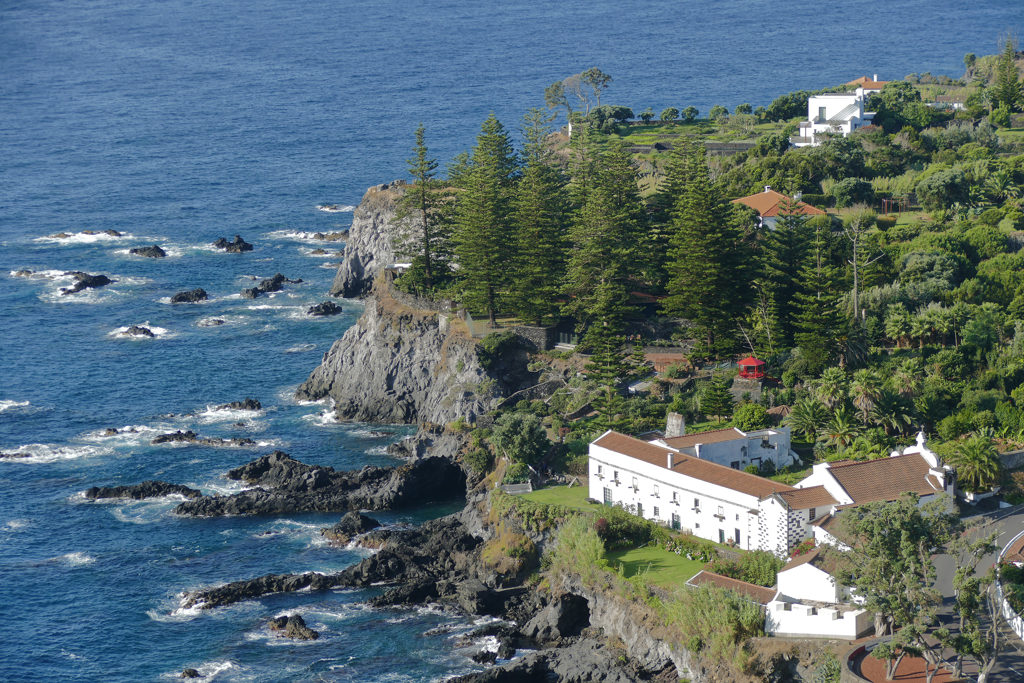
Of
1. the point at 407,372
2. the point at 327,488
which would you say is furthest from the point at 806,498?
the point at 407,372

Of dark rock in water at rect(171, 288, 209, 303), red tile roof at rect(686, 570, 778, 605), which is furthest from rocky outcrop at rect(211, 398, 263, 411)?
red tile roof at rect(686, 570, 778, 605)

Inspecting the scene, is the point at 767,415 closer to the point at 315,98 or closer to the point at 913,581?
the point at 913,581

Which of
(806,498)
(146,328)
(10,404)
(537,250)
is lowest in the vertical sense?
(10,404)

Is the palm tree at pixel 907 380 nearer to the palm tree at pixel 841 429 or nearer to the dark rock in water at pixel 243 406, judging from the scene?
the palm tree at pixel 841 429

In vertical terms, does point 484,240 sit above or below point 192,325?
above

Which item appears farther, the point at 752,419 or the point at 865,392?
the point at 752,419

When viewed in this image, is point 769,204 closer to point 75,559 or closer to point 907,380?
point 907,380
